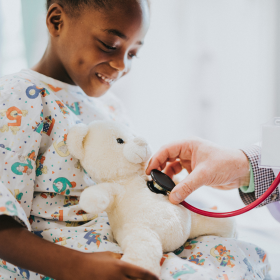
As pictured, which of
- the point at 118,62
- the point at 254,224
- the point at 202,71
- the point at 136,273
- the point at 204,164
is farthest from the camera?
the point at 202,71

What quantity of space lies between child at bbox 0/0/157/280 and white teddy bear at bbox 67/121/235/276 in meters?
0.04

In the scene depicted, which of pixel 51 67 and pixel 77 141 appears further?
pixel 51 67

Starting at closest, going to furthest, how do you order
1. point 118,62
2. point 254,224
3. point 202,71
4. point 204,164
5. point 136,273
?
point 136,273
point 204,164
point 118,62
point 254,224
point 202,71

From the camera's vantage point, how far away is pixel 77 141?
2.18 feet

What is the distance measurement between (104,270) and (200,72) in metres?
1.39

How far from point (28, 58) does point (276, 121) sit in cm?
114

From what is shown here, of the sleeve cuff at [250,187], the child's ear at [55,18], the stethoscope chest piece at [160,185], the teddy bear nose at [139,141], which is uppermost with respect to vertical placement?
the child's ear at [55,18]

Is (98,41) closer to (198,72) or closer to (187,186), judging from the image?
(187,186)

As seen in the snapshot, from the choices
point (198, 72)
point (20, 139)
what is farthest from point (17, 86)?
point (198, 72)

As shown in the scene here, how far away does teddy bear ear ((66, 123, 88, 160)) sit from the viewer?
66 centimetres

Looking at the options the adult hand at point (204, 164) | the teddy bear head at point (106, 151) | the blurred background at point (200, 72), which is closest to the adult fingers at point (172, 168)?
the adult hand at point (204, 164)

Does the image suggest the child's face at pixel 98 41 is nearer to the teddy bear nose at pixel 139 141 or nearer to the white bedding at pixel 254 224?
the teddy bear nose at pixel 139 141

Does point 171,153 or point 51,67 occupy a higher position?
point 51,67

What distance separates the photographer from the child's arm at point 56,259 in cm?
50
